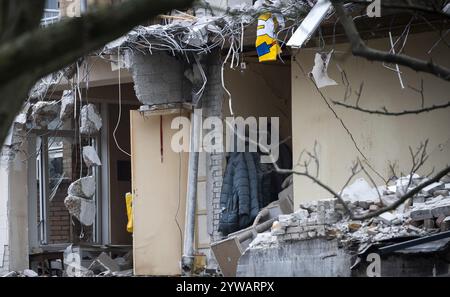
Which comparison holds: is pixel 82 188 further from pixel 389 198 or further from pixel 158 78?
pixel 389 198

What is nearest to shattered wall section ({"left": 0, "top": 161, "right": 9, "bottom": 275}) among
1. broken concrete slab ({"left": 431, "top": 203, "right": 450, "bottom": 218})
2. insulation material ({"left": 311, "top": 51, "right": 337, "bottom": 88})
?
insulation material ({"left": 311, "top": 51, "right": 337, "bottom": 88})

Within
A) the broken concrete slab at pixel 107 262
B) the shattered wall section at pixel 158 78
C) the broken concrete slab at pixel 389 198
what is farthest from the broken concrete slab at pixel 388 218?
the broken concrete slab at pixel 107 262

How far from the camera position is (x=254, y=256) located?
400 inches

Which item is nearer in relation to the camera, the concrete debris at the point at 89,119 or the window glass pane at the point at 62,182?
the concrete debris at the point at 89,119

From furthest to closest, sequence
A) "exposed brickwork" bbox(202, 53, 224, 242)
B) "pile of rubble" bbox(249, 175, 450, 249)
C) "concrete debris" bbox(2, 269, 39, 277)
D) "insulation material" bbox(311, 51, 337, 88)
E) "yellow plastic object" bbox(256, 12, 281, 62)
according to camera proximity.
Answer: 1. "concrete debris" bbox(2, 269, 39, 277)
2. "exposed brickwork" bbox(202, 53, 224, 242)
3. "insulation material" bbox(311, 51, 337, 88)
4. "yellow plastic object" bbox(256, 12, 281, 62)
5. "pile of rubble" bbox(249, 175, 450, 249)

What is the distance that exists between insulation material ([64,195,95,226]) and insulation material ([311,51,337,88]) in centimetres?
414

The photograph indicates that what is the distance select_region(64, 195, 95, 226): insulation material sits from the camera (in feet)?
45.0

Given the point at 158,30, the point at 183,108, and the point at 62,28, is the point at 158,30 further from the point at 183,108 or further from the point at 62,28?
the point at 62,28

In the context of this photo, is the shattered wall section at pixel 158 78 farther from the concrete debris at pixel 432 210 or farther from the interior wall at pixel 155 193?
the concrete debris at pixel 432 210

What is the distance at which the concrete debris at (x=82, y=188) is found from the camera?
45.3 feet

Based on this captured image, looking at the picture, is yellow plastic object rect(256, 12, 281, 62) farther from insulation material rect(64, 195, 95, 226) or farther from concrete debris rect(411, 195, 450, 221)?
insulation material rect(64, 195, 95, 226)

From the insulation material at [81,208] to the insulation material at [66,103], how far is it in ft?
3.78
